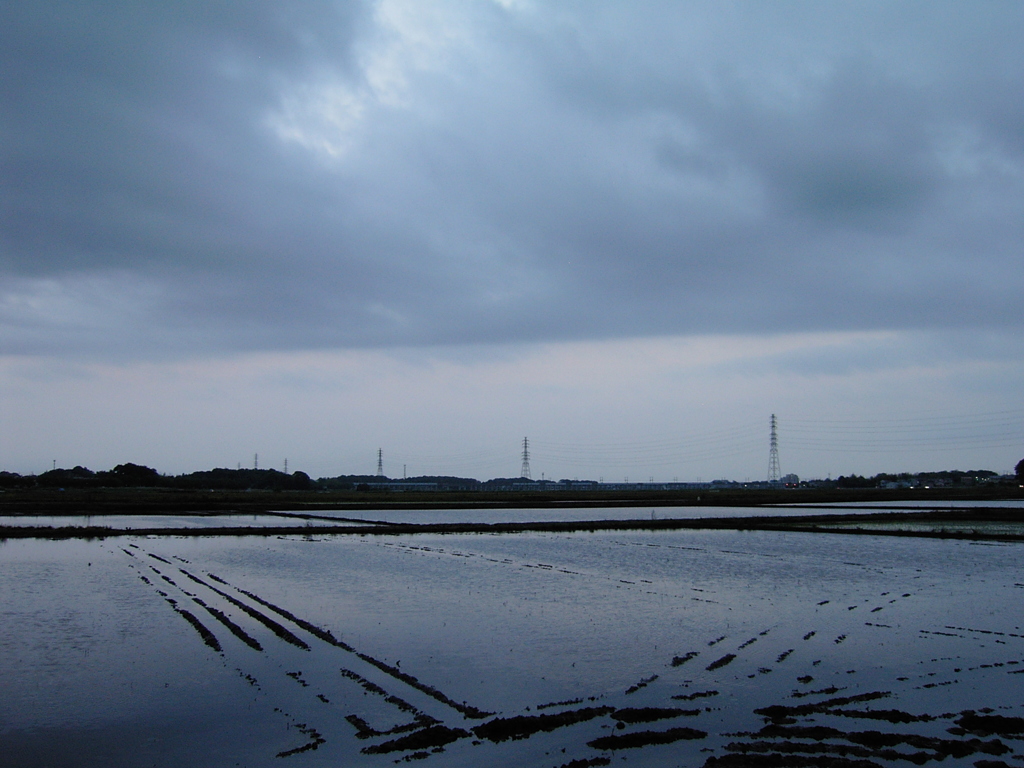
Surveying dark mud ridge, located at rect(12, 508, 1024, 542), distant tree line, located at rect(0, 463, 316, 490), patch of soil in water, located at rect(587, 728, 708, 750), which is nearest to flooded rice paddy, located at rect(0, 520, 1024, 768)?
patch of soil in water, located at rect(587, 728, 708, 750)

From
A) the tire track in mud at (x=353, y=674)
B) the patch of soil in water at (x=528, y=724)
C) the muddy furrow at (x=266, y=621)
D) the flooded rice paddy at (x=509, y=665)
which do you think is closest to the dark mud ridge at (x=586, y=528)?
the flooded rice paddy at (x=509, y=665)

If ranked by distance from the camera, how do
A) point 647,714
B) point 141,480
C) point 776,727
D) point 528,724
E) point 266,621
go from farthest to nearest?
point 141,480, point 266,621, point 647,714, point 528,724, point 776,727

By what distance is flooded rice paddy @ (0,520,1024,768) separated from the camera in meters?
9.93

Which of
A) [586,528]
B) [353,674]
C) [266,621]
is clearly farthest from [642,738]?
[586,528]

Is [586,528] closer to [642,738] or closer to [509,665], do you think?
[509,665]

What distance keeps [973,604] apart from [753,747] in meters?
14.1

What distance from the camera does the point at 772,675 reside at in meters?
13.3

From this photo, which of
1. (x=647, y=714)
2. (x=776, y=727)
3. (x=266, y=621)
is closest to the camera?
(x=776, y=727)

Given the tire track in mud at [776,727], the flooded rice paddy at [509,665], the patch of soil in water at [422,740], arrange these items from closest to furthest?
the tire track in mud at [776,727], the patch of soil in water at [422,740], the flooded rice paddy at [509,665]

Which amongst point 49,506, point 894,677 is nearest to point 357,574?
point 894,677

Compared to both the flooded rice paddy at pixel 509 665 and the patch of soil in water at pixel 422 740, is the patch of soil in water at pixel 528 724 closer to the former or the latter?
the flooded rice paddy at pixel 509 665

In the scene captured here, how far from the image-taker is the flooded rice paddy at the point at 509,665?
32.6ft

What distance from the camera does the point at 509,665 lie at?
13.9m

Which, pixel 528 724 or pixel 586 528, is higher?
pixel 528 724
